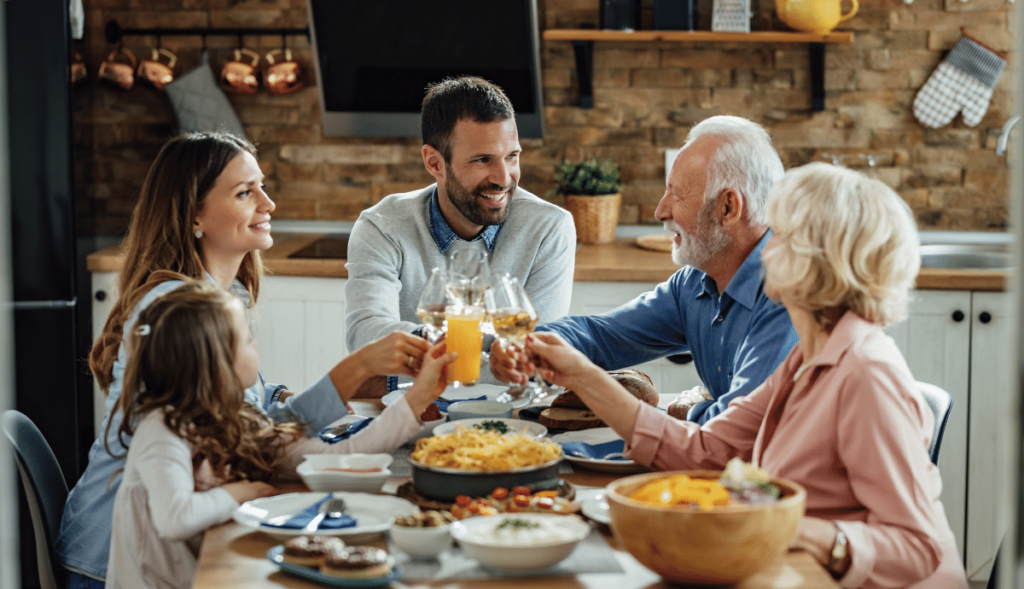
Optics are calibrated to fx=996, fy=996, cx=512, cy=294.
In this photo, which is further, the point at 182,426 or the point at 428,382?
the point at 428,382

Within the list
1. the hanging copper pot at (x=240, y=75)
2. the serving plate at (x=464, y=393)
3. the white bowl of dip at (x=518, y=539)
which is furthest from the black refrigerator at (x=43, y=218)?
the white bowl of dip at (x=518, y=539)

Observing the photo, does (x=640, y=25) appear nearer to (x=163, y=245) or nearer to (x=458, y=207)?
(x=458, y=207)

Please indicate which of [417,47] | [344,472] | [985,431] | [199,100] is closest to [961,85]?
[985,431]

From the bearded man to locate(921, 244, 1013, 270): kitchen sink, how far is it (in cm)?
166

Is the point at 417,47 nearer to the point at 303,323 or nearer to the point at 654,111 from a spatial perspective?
the point at 654,111

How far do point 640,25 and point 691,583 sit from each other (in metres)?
3.00

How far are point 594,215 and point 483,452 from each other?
7.94 ft

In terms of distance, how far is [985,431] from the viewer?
10.1 feet

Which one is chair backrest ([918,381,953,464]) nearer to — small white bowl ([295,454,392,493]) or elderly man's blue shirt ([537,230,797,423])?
elderly man's blue shirt ([537,230,797,423])

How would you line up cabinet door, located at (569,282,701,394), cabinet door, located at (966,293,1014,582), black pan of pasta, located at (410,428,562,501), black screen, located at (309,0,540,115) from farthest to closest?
1. black screen, located at (309,0,540,115)
2. cabinet door, located at (569,282,701,394)
3. cabinet door, located at (966,293,1014,582)
4. black pan of pasta, located at (410,428,562,501)

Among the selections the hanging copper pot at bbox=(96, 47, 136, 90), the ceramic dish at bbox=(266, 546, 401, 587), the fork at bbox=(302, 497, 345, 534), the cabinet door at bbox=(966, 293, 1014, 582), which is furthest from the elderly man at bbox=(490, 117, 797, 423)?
the hanging copper pot at bbox=(96, 47, 136, 90)

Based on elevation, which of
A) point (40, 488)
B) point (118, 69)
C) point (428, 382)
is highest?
point (118, 69)

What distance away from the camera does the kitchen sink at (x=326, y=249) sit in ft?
11.3

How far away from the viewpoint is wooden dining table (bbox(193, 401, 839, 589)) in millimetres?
1119
